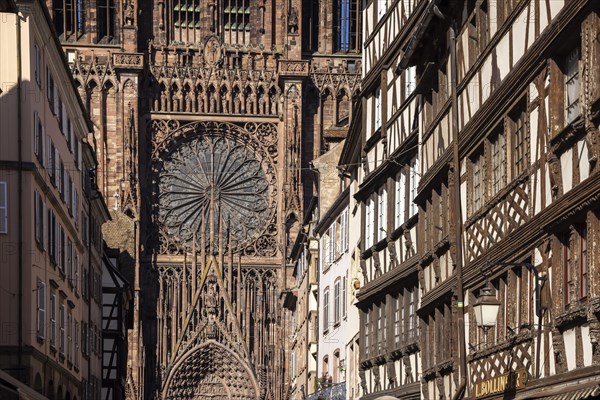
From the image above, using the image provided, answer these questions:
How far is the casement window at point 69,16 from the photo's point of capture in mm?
79500

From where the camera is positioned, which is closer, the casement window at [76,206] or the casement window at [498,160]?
the casement window at [498,160]

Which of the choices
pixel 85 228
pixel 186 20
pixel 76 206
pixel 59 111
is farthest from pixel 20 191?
pixel 186 20

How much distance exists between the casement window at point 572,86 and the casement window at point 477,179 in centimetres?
488

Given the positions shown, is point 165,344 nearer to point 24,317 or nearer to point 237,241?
point 237,241

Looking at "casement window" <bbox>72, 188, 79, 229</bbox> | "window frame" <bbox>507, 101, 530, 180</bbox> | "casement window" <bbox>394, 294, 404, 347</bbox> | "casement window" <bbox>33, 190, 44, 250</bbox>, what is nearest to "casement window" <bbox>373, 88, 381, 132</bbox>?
"casement window" <bbox>394, 294, 404, 347</bbox>

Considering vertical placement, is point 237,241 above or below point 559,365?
above

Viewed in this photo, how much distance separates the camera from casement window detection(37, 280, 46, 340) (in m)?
33.5

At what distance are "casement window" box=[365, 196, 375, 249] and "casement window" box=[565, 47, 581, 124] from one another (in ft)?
56.8

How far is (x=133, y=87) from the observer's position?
7831cm

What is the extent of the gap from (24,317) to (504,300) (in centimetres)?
1344

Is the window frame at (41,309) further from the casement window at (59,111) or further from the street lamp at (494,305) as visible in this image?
the street lamp at (494,305)

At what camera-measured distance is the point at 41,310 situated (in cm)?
3388

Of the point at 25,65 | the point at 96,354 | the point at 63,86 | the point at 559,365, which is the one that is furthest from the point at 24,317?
the point at 96,354

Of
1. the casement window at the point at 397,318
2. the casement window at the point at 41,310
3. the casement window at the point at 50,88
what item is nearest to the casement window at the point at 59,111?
the casement window at the point at 50,88
